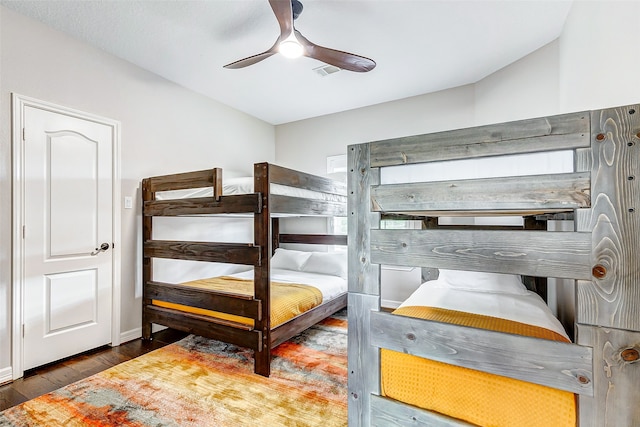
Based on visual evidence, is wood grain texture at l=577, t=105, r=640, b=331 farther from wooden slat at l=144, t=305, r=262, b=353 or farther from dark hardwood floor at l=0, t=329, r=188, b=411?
dark hardwood floor at l=0, t=329, r=188, b=411

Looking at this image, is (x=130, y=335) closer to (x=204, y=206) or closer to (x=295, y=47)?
(x=204, y=206)

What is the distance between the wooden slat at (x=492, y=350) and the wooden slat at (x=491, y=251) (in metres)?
0.24

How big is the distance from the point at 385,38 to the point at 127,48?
2.38 metres

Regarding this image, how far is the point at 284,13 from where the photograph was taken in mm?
1834

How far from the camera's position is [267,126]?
4848mm

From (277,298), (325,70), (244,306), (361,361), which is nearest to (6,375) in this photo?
(244,306)

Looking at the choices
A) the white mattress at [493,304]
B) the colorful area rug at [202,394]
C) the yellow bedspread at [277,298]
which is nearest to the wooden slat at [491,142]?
the white mattress at [493,304]

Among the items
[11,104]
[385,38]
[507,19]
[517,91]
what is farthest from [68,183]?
[517,91]

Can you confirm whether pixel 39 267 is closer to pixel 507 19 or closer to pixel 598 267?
pixel 598 267

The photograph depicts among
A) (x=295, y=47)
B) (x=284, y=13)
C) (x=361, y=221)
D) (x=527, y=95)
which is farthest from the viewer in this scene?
(x=527, y=95)

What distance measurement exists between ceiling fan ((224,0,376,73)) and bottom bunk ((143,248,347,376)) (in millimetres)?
1887

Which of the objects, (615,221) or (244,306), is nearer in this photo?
(615,221)

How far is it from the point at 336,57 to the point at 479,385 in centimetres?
224

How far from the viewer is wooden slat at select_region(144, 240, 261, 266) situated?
7.64 feet
